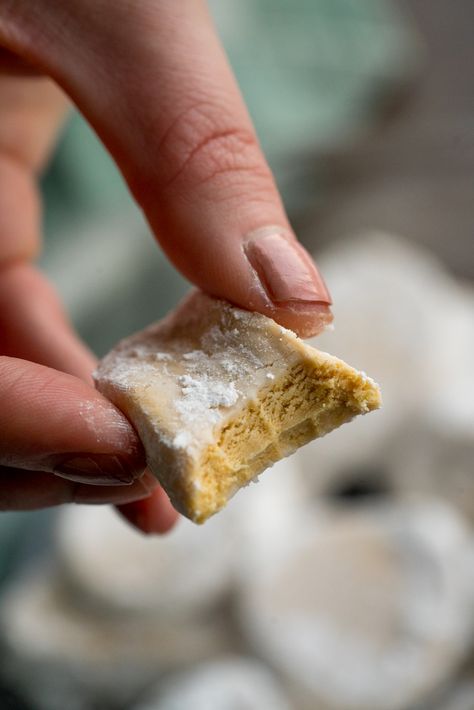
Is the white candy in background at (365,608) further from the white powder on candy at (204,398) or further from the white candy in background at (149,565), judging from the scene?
the white powder on candy at (204,398)

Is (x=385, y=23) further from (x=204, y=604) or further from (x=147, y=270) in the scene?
(x=204, y=604)

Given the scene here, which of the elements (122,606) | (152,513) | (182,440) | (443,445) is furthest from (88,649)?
(182,440)

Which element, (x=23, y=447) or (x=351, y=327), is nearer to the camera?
(x=23, y=447)

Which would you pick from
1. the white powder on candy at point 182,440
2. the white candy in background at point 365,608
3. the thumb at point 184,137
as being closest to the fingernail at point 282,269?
the thumb at point 184,137

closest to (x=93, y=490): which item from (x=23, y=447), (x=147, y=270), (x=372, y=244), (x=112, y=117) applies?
(x=23, y=447)

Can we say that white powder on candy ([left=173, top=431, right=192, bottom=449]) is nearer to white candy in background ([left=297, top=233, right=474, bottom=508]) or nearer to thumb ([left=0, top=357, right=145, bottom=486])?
thumb ([left=0, top=357, right=145, bottom=486])

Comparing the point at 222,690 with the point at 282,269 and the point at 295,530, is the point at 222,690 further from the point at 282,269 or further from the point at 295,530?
the point at 282,269
